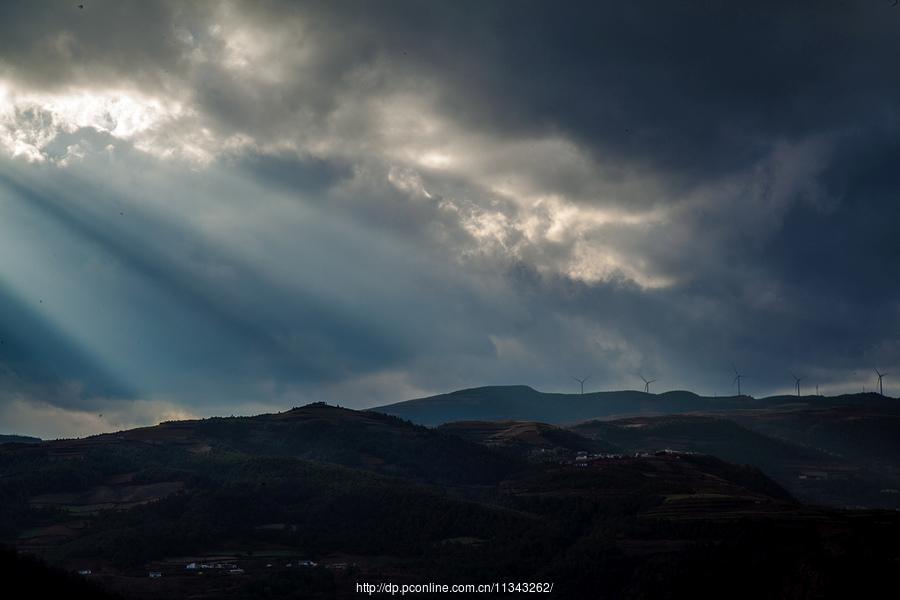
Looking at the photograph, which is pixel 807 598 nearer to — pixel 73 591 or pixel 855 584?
pixel 855 584

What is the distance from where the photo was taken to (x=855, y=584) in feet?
649

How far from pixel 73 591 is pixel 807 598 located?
145893mm

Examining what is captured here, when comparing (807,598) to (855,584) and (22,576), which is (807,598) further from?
(22,576)

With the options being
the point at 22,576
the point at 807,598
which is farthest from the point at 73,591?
the point at 807,598

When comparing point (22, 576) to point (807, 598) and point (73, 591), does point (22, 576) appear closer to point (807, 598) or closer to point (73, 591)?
point (73, 591)

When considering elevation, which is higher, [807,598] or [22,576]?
[22,576]

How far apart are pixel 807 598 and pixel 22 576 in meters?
155

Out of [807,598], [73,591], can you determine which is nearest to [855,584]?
[807,598]

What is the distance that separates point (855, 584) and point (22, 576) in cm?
16402

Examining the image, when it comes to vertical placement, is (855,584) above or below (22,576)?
below

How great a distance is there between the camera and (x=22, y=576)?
614 ft

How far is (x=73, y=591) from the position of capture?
623ft
